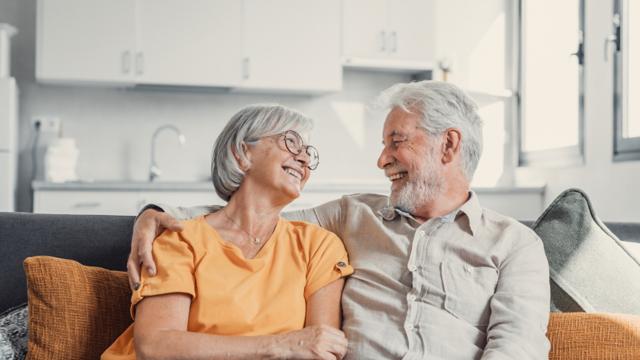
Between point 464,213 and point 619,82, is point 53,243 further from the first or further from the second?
point 619,82

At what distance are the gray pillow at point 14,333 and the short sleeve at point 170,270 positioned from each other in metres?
0.31

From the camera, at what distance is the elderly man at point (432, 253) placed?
1.81 m

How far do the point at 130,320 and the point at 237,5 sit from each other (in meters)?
3.04

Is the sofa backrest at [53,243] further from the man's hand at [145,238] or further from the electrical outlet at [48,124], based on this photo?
the electrical outlet at [48,124]

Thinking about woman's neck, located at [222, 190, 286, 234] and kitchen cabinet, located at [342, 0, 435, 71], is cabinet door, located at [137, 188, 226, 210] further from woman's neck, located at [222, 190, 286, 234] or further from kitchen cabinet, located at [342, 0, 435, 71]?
woman's neck, located at [222, 190, 286, 234]

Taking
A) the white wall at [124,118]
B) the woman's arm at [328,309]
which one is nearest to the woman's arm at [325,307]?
the woman's arm at [328,309]

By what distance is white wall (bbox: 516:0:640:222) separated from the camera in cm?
416

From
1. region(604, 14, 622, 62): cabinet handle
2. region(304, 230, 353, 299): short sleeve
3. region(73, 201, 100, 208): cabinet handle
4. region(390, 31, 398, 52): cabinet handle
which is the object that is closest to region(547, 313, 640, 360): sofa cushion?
region(304, 230, 353, 299): short sleeve

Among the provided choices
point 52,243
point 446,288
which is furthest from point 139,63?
point 446,288

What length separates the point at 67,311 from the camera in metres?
1.80

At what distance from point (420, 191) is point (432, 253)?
A: 0.21 metres

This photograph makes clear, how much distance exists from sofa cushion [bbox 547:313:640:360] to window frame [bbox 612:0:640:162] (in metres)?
2.58

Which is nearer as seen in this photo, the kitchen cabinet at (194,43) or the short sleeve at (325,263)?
the short sleeve at (325,263)

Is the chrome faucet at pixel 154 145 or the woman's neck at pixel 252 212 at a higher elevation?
the chrome faucet at pixel 154 145
